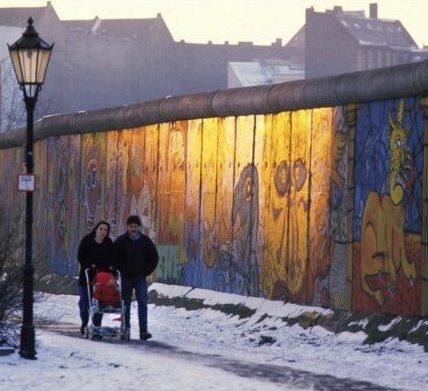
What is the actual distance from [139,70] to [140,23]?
9.56 m

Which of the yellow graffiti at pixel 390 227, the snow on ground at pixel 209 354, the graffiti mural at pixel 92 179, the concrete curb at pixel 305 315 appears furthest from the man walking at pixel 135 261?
the graffiti mural at pixel 92 179

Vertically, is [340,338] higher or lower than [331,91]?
lower

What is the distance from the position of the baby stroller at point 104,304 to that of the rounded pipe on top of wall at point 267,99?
388 centimetres

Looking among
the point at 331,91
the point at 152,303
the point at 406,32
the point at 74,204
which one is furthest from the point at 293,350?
the point at 406,32

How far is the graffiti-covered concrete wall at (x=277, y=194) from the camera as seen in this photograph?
18.9m

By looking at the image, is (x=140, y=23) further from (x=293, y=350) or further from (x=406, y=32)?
(x=293, y=350)

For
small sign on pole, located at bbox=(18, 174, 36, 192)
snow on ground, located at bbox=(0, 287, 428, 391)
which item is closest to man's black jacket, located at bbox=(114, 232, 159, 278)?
snow on ground, located at bbox=(0, 287, 428, 391)

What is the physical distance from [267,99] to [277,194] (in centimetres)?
138

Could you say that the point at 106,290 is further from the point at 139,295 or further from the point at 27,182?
the point at 27,182

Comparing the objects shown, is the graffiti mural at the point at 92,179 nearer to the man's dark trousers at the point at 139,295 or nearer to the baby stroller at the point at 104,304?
the man's dark trousers at the point at 139,295

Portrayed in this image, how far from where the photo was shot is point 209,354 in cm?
1777

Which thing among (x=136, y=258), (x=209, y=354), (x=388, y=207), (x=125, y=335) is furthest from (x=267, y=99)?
(x=209, y=354)

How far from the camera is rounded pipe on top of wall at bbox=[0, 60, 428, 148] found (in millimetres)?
18766

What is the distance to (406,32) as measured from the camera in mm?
132250
